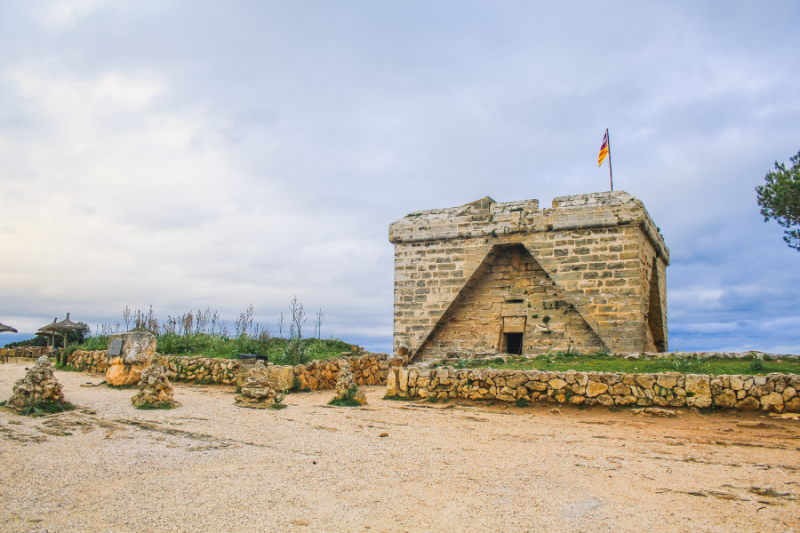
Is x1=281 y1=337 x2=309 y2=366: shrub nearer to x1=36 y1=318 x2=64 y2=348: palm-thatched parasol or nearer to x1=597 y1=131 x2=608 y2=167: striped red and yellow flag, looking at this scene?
x1=597 y1=131 x2=608 y2=167: striped red and yellow flag

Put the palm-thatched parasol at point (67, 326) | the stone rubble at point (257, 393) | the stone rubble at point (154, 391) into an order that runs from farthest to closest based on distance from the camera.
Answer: the palm-thatched parasol at point (67, 326) < the stone rubble at point (257, 393) < the stone rubble at point (154, 391)

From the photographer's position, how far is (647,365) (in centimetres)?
898

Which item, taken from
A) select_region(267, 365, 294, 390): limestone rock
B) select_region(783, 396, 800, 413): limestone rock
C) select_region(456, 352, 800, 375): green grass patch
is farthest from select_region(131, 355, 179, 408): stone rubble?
select_region(783, 396, 800, 413): limestone rock

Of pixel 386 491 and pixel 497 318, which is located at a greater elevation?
pixel 497 318

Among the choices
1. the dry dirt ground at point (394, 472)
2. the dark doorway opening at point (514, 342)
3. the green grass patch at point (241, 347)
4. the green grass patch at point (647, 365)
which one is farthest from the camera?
the dark doorway opening at point (514, 342)

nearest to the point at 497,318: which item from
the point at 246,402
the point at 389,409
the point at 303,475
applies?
the point at 389,409

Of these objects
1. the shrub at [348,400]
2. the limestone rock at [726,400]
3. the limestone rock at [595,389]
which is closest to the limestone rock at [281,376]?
the shrub at [348,400]

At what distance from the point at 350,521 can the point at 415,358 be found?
1051 centimetres

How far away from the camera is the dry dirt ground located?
11.8 ft

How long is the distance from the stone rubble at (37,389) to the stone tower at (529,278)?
27.1 feet

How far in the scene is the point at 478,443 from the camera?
20.2 feet

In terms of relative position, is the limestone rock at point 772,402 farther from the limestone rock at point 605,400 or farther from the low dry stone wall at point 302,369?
the low dry stone wall at point 302,369

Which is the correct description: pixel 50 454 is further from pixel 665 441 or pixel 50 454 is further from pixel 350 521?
pixel 665 441

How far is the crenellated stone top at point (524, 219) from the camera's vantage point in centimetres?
1225
